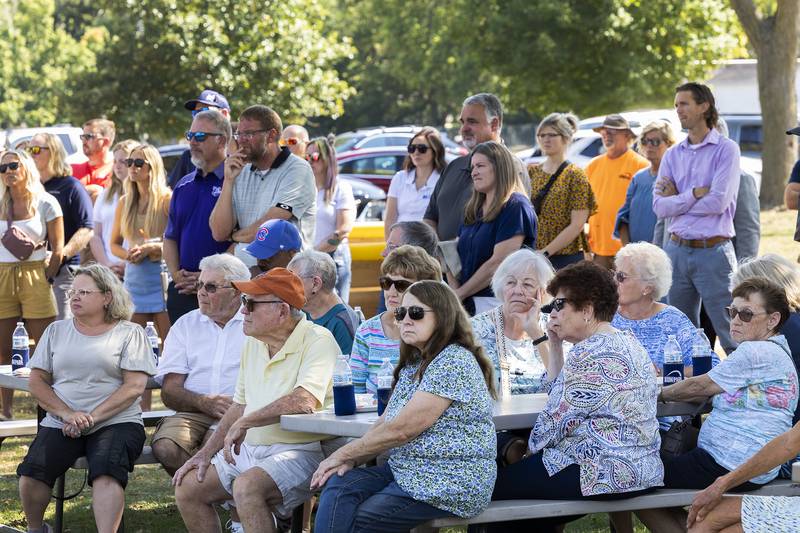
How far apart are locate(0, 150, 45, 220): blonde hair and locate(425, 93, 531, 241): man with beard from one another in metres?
3.07

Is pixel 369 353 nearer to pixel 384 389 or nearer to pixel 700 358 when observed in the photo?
pixel 384 389

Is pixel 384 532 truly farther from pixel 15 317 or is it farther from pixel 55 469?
pixel 15 317

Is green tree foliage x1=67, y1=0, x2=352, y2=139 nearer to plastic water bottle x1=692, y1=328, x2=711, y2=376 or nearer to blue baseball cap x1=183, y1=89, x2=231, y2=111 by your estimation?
blue baseball cap x1=183, y1=89, x2=231, y2=111

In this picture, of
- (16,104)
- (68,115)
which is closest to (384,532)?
(68,115)

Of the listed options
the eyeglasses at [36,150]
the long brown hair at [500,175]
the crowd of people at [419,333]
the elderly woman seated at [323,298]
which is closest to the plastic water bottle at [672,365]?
the crowd of people at [419,333]

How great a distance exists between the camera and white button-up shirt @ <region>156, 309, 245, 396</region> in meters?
6.21

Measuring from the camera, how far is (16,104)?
46.3 meters

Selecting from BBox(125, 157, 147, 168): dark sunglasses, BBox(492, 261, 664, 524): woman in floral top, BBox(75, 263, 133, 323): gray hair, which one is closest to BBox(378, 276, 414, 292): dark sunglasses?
BBox(492, 261, 664, 524): woman in floral top

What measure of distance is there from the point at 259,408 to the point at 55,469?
1.18m

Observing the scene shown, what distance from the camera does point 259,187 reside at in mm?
7184

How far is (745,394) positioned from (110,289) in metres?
3.07

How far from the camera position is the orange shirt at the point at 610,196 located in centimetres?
960

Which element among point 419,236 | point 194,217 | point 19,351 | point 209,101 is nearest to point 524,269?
point 419,236

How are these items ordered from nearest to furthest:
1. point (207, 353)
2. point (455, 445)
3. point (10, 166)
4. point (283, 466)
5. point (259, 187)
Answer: point (455, 445) → point (283, 466) → point (207, 353) → point (259, 187) → point (10, 166)
